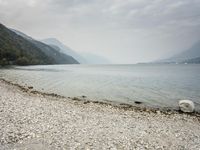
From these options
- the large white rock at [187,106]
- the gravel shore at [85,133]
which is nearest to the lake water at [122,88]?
the large white rock at [187,106]

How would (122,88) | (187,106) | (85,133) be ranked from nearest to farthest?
(85,133)
(187,106)
(122,88)

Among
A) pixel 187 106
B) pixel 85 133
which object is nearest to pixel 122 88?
pixel 187 106

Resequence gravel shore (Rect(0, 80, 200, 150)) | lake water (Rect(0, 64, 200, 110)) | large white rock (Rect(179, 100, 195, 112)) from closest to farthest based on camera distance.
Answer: gravel shore (Rect(0, 80, 200, 150)) → large white rock (Rect(179, 100, 195, 112)) → lake water (Rect(0, 64, 200, 110))

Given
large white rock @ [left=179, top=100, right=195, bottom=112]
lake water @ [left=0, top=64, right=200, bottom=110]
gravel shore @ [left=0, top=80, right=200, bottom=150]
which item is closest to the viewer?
gravel shore @ [left=0, top=80, right=200, bottom=150]

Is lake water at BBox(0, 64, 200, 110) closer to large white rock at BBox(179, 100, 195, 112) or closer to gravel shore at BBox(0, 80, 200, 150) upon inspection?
large white rock at BBox(179, 100, 195, 112)

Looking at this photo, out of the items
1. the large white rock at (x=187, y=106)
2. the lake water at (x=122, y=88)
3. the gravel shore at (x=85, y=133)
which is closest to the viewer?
the gravel shore at (x=85, y=133)

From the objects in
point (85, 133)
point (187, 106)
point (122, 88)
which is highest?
point (85, 133)

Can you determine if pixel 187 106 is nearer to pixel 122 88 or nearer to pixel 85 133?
pixel 85 133

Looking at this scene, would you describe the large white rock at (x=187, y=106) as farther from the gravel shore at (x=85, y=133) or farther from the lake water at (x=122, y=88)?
the gravel shore at (x=85, y=133)

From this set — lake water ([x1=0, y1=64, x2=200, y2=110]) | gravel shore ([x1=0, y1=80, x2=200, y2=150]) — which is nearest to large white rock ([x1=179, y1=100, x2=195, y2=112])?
lake water ([x1=0, y1=64, x2=200, y2=110])

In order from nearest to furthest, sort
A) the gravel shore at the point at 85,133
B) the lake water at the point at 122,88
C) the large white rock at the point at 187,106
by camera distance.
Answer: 1. the gravel shore at the point at 85,133
2. the large white rock at the point at 187,106
3. the lake water at the point at 122,88

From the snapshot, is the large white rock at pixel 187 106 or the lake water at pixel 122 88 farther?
the lake water at pixel 122 88

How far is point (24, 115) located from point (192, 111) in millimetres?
20906

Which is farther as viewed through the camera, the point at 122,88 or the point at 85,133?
the point at 122,88
